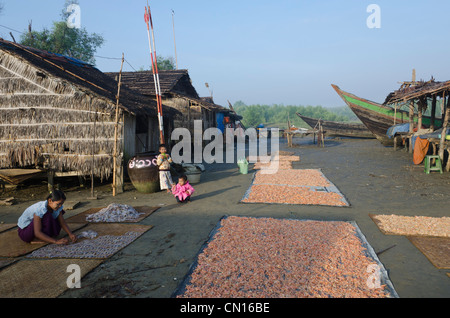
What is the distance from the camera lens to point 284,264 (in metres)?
3.70

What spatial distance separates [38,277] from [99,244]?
1.07 metres

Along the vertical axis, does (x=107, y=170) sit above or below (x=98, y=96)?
below

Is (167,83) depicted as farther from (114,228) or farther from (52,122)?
(114,228)

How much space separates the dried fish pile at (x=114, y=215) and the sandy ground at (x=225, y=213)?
375mm

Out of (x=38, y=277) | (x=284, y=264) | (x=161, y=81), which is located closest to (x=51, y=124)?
(x=38, y=277)

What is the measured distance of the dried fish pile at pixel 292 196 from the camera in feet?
22.3

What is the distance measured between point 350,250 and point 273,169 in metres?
7.71

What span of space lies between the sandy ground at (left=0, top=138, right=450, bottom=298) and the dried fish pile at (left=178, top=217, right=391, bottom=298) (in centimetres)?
29

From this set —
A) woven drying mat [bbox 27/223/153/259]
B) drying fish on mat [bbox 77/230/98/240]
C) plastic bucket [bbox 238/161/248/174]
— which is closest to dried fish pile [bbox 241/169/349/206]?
plastic bucket [bbox 238/161/248/174]

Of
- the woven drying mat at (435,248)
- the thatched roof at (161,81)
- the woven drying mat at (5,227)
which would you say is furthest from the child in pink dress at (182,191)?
the thatched roof at (161,81)

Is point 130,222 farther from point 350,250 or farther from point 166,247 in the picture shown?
point 350,250

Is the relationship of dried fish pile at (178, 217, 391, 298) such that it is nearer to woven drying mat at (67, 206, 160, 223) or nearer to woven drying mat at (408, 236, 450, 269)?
woven drying mat at (408, 236, 450, 269)
